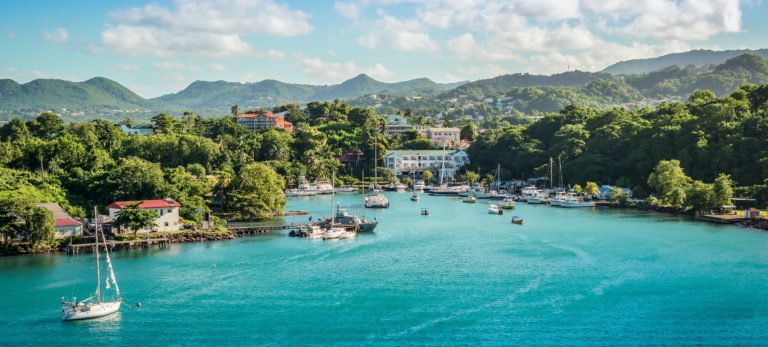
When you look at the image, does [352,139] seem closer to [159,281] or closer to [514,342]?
[159,281]

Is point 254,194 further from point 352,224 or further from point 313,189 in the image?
point 313,189

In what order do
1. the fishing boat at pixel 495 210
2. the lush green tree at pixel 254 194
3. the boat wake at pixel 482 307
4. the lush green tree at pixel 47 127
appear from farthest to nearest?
the lush green tree at pixel 47 127 → the fishing boat at pixel 495 210 → the lush green tree at pixel 254 194 → the boat wake at pixel 482 307

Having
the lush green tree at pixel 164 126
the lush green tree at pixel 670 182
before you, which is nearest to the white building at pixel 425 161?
the lush green tree at pixel 164 126

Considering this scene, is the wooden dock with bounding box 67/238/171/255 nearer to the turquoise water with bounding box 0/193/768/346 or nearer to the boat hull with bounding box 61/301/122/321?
the turquoise water with bounding box 0/193/768/346

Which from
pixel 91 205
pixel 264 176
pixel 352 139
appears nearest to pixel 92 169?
pixel 91 205

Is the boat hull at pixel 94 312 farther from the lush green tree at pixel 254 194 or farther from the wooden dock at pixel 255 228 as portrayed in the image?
the lush green tree at pixel 254 194

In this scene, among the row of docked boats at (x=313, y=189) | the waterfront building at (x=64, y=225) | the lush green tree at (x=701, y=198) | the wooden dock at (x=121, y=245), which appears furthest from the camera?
the row of docked boats at (x=313, y=189)

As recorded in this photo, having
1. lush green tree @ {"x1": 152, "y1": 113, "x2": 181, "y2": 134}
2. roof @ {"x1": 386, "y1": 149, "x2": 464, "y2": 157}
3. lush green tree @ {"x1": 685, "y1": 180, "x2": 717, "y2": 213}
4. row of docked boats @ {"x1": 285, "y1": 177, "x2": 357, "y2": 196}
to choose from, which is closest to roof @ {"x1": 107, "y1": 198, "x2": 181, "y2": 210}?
row of docked boats @ {"x1": 285, "y1": 177, "x2": 357, "y2": 196}
